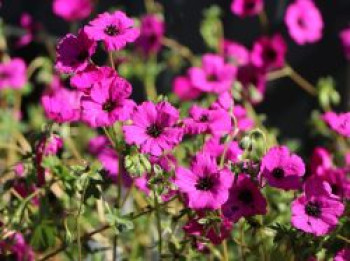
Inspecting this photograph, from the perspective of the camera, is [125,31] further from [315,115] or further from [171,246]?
[315,115]

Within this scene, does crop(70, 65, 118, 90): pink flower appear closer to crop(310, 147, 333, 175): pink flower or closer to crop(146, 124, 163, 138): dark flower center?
crop(146, 124, 163, 138): dark flower center

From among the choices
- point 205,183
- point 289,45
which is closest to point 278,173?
point 205,183

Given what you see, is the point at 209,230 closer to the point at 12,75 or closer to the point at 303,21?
the point at 303,21

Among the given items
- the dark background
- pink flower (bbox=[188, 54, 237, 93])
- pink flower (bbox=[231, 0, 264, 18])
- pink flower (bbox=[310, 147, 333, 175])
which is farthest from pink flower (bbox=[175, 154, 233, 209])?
the dark background

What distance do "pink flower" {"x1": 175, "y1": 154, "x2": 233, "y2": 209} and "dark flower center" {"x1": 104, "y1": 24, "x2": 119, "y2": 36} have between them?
0.77 ft

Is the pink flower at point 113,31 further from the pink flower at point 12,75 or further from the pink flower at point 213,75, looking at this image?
the pink flower at point 12,75

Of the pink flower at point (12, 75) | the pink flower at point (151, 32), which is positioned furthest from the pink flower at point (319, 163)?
the pink flower at point (12, 75)

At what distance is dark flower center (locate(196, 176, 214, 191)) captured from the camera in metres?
1.17

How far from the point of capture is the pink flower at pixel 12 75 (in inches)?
107

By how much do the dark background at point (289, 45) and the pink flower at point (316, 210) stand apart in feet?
7.17

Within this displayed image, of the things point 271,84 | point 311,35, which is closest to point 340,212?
point 311,35

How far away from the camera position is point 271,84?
138 inches

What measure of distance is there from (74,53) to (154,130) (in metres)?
0.18

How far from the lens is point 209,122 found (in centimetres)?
127
